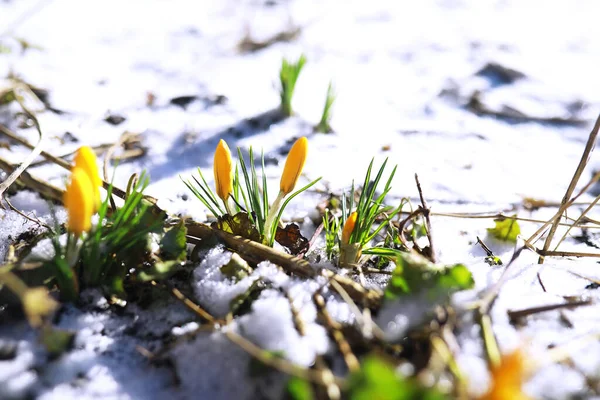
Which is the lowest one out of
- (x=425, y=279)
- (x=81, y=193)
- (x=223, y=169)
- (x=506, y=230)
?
(x=506, y=230)

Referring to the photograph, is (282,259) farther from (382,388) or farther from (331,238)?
(382,388)

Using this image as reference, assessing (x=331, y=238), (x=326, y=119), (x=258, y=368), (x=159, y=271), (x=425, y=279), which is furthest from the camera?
(x=326, y=119)

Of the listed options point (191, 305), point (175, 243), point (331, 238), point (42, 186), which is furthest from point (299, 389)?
point (42, 186)

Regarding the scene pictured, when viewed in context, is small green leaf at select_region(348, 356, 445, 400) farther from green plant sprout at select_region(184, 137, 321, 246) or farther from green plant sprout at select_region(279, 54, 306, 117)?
green plant sprout at select_region(279, 54, 306, 117)

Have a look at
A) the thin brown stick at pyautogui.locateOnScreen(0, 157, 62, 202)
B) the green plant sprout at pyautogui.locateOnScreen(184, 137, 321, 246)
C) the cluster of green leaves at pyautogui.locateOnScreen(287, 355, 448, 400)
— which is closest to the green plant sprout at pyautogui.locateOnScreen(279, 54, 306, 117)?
the green plant sprout at pyautogui.locateOnScreen(184, 137, 321, 246)

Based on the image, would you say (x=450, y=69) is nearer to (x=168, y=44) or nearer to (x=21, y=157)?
(x=168, y=44)

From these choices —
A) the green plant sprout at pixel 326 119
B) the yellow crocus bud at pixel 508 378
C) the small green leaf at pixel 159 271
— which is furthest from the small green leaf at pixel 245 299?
the green plant sprout at pixel 326 119
